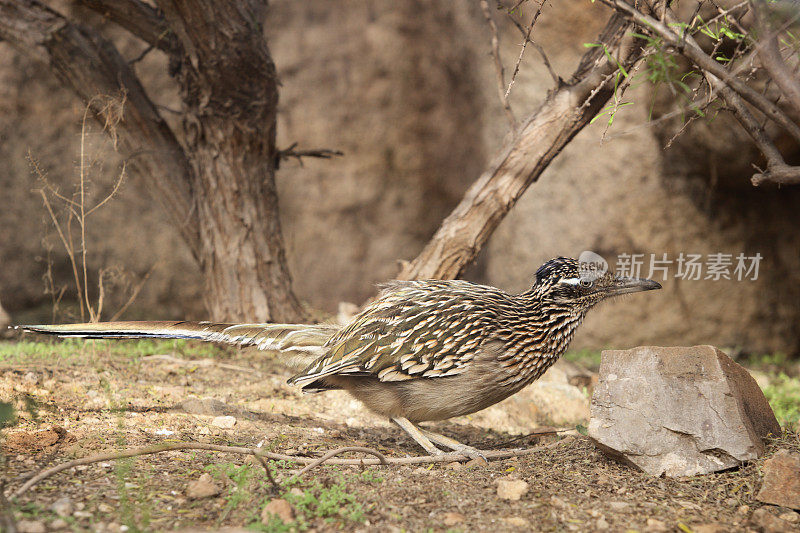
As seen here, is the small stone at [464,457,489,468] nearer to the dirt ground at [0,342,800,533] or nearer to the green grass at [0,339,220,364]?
the dirt ground at [0,342,800,533]

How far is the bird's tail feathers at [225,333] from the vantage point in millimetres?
3246

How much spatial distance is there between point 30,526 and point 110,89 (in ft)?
12.3

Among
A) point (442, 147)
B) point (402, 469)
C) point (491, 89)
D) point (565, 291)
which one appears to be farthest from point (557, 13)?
point (402, 469)

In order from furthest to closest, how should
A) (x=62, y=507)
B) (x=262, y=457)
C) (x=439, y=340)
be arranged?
(x=439, y=340), (x=262, y=457), (x=62, y=507)

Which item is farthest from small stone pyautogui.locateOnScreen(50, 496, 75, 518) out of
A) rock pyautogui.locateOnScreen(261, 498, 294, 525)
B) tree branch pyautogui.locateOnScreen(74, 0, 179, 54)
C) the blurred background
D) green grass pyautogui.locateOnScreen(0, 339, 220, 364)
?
the blurred background

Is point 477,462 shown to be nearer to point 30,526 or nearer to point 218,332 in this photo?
point 218,332

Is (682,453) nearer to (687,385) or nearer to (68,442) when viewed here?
(687,385)

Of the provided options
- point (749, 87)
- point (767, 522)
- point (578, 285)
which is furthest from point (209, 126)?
point (767, 522)

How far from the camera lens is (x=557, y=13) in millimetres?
7016

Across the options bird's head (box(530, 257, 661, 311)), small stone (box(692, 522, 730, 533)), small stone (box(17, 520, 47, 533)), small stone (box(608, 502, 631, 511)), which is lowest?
small stone (box(17, 520, 47, 533))

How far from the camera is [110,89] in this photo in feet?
16.2

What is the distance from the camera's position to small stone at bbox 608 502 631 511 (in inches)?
97.8

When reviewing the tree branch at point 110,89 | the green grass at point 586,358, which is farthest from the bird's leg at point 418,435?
the green grass at point 586,358

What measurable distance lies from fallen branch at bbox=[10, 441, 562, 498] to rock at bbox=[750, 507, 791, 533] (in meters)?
1.10
